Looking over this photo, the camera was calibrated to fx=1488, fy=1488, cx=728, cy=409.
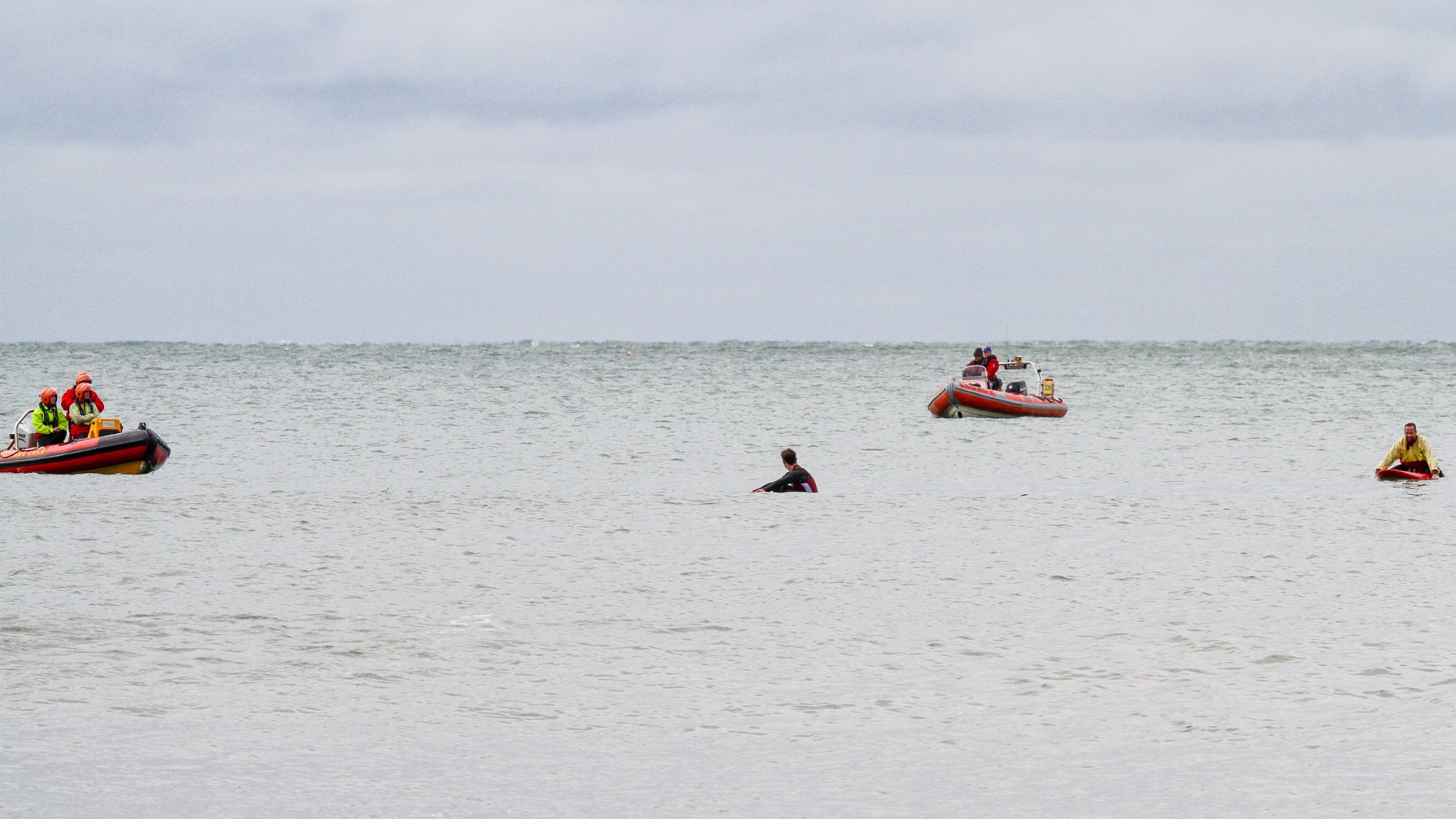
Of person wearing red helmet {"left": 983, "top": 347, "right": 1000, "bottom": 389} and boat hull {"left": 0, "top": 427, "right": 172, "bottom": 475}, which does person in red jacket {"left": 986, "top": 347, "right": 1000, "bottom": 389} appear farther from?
boat hull {"left": 0, "top": 427, "right": 172, "bottom": 475}

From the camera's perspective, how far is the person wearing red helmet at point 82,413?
2753 centimetres

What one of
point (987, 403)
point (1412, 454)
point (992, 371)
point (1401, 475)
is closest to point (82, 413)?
point (1401, 475)

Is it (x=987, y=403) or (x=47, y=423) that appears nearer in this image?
(x=47, y=423)

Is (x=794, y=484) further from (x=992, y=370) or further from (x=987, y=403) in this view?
(x=992, y=370)

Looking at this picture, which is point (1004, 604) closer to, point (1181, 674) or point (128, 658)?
point (1181, 674)

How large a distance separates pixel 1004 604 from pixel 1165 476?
15.5 metres

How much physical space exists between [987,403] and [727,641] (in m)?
30.7

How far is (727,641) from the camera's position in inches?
501

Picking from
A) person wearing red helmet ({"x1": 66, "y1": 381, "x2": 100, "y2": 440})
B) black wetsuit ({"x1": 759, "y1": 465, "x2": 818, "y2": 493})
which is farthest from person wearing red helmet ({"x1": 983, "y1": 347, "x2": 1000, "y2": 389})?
person wearing red helmet ({"x1": 66, "y1": 381, "x2": 100, "y2": 440})

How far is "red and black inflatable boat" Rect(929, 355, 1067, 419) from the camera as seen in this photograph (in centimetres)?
4253

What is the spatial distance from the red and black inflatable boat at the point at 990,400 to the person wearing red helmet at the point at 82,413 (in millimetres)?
23603

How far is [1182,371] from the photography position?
352 ft

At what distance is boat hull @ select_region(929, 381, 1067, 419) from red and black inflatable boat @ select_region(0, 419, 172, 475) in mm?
23213

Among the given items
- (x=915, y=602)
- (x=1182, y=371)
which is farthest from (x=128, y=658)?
(x=1182, y=371)
